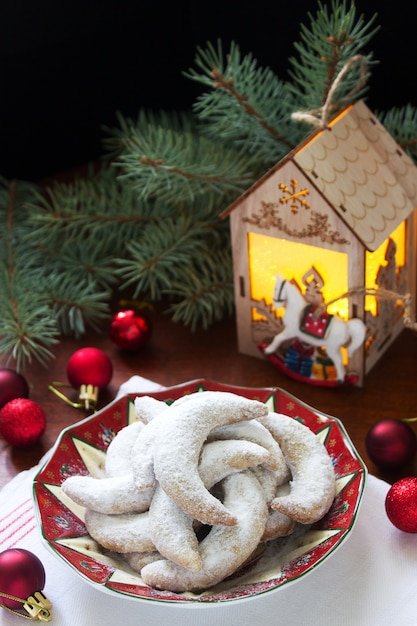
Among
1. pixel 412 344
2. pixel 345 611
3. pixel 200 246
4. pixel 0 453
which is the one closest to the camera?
pixel 345 611

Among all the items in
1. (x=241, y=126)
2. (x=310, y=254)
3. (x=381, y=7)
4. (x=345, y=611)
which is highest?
(x=381, y=7)

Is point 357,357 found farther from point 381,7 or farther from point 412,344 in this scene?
point 381,7

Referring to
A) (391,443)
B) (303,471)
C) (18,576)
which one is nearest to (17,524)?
(18,576)

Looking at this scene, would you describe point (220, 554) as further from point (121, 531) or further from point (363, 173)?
point (363, 173)


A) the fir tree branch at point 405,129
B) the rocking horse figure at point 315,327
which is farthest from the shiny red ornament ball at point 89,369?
the fir tree branch at point 405,129

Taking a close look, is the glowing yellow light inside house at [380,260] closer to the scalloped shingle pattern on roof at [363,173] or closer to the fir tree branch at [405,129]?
the scalloped shingle pattern on roof at [363,173]

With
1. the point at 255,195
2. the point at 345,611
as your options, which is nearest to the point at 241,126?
the point at 255,195

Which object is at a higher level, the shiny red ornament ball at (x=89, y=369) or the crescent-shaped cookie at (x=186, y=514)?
the shiny red ornament ball at (x=89, y=369)
